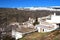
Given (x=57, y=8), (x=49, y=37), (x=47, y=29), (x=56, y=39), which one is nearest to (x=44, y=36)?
(x=49, y=37)

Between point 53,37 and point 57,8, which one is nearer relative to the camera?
point 53,37

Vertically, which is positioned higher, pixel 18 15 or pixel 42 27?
pixel 18 15

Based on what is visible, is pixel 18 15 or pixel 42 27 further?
pixel 18 15

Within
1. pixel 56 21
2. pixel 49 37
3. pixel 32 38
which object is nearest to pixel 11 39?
pixel 32 38

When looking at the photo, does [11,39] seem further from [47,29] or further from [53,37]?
[53,37]

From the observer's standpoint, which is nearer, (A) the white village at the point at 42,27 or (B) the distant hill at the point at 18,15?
(A) the white village at the point at 42,27

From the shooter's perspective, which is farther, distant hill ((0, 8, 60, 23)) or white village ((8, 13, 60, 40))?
distant hill ((0, 8, 60, 23))

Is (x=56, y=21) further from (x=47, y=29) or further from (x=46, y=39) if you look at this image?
(x=46, y=39)

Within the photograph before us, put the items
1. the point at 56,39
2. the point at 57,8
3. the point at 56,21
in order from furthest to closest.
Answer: the point at 57,8
the point at 56,21
the point at 56,39

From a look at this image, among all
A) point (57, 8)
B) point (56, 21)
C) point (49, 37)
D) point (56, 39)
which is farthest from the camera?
point (57, 8)
